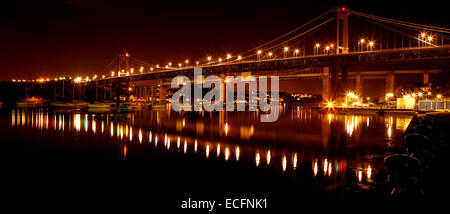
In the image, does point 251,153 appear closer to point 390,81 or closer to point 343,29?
point 343,29

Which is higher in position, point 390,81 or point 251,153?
point 390,81

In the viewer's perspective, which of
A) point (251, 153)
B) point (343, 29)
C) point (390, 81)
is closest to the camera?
Answer: point (251, 153)

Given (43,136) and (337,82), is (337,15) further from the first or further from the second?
(43,136)

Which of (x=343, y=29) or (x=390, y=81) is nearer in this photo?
(x=343, y=29)

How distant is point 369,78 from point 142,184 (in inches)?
2720

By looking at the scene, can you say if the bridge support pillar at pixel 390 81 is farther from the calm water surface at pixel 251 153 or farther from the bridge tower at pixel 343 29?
the calm water surface at pixel 251 153

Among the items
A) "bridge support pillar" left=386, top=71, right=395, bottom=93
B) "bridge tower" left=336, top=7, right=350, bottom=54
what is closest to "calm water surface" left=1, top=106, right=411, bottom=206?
"bridge tower" left=336, top=7, right=350, bottom=54

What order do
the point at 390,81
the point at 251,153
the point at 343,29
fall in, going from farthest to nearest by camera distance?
1. the point at 390,81
2. the point at 343,29
3. the point at 251,153

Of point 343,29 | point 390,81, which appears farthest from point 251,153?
point 390,81

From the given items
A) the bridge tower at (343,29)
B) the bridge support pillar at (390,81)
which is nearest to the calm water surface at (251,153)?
the bridge tower at (343,29)

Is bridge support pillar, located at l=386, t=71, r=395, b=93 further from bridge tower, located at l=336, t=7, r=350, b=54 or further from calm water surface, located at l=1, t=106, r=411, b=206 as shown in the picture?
calm water surface, located at l=1, t=106, r=411, b=206

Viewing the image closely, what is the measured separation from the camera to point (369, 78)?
225 feet
